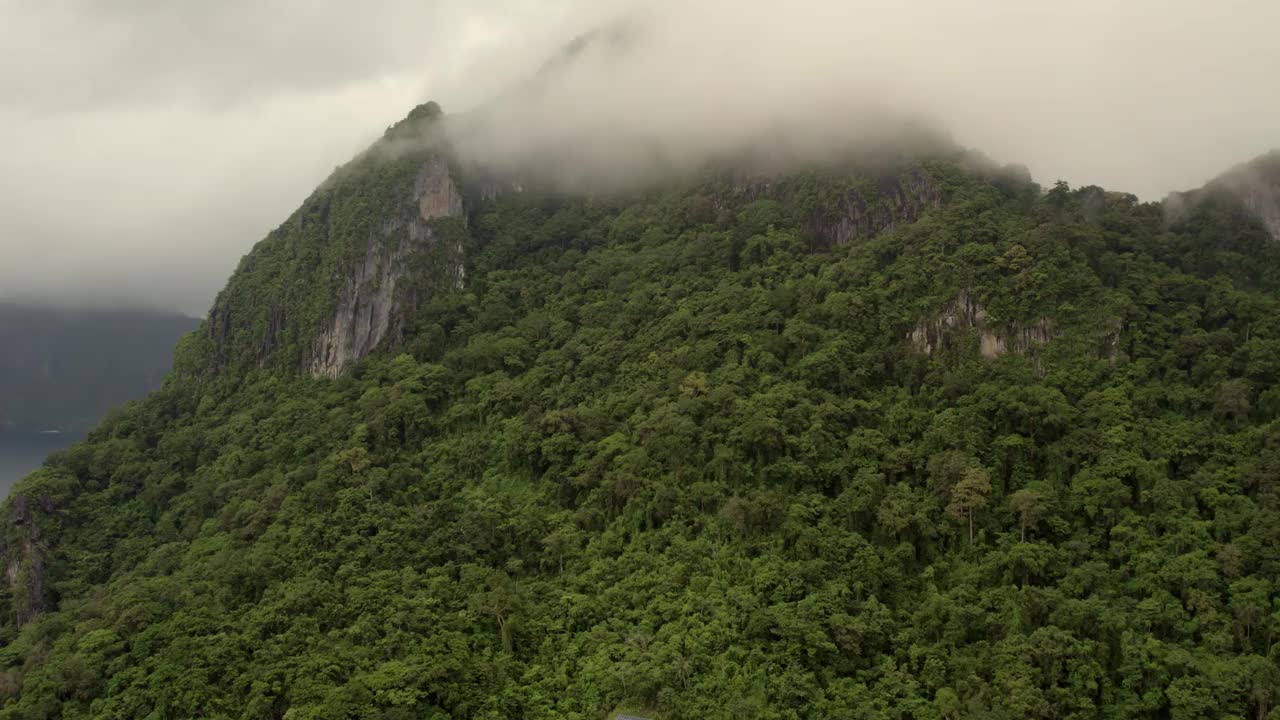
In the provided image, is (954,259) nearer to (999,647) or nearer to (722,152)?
(999,647)

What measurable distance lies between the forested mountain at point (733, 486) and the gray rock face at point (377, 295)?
0.29m

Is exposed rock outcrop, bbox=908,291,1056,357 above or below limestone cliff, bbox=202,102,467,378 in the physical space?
below

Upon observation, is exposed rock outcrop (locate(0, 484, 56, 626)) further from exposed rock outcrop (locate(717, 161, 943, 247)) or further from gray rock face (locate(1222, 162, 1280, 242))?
gray rock face (locate(1222, 162, 1280, 242))

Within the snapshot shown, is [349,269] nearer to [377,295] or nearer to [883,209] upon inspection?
[377,295]

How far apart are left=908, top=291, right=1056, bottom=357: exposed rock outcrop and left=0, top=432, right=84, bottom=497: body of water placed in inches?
3486

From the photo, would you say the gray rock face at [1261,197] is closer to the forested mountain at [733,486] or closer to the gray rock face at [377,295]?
the forested mountain at [733,486]

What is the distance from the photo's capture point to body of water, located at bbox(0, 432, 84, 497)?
322ft

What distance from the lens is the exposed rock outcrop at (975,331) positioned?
159ft

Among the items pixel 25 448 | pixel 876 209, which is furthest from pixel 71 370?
pixel 876 209

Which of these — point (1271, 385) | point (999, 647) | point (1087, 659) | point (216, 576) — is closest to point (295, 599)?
point (216, 576)

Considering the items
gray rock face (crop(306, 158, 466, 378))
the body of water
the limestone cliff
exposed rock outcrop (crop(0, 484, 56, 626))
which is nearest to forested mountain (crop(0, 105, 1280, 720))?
exposed rock outcrop (crop(0, 484, 56, 626))

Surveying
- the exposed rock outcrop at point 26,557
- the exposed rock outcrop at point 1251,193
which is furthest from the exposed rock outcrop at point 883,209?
the exposed rock outcrop at point 26,557

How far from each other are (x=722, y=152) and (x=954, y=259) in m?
28.8

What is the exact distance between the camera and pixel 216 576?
153 feet
